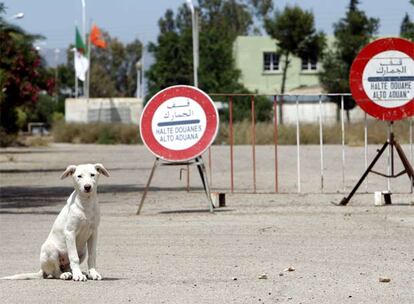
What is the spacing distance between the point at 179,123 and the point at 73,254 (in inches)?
A: 385

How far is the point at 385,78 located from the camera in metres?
21.7

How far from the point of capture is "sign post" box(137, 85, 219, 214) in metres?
21.0

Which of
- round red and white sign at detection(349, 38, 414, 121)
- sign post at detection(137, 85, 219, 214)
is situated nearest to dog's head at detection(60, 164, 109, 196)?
sign post at detection(137, 85, 219, 214)

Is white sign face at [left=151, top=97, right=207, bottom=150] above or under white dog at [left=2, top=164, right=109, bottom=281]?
above

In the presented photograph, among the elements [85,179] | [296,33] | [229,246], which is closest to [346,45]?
[296,33]

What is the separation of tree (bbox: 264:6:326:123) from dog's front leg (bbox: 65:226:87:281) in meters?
74.2

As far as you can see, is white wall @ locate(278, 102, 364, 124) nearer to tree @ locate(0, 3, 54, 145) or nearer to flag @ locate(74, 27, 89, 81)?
flag @ locate(74, 27, 89, 81)

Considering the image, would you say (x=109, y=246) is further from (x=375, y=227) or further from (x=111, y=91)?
(x=111, y=91)

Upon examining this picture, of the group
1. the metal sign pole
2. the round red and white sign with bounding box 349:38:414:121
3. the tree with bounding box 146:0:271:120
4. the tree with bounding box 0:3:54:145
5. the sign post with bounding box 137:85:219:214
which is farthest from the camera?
the tree with bounding box 146:0:271:120

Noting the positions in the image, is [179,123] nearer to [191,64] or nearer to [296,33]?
[296,33]

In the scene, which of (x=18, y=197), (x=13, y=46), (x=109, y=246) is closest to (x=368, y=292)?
(x=109, y=246)

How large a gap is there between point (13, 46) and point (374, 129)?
1734 centimetres

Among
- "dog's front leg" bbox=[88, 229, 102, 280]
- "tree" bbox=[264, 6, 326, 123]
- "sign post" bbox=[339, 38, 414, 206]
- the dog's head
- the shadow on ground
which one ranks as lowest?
the shadow on ground

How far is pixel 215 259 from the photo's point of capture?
13.8 metres
